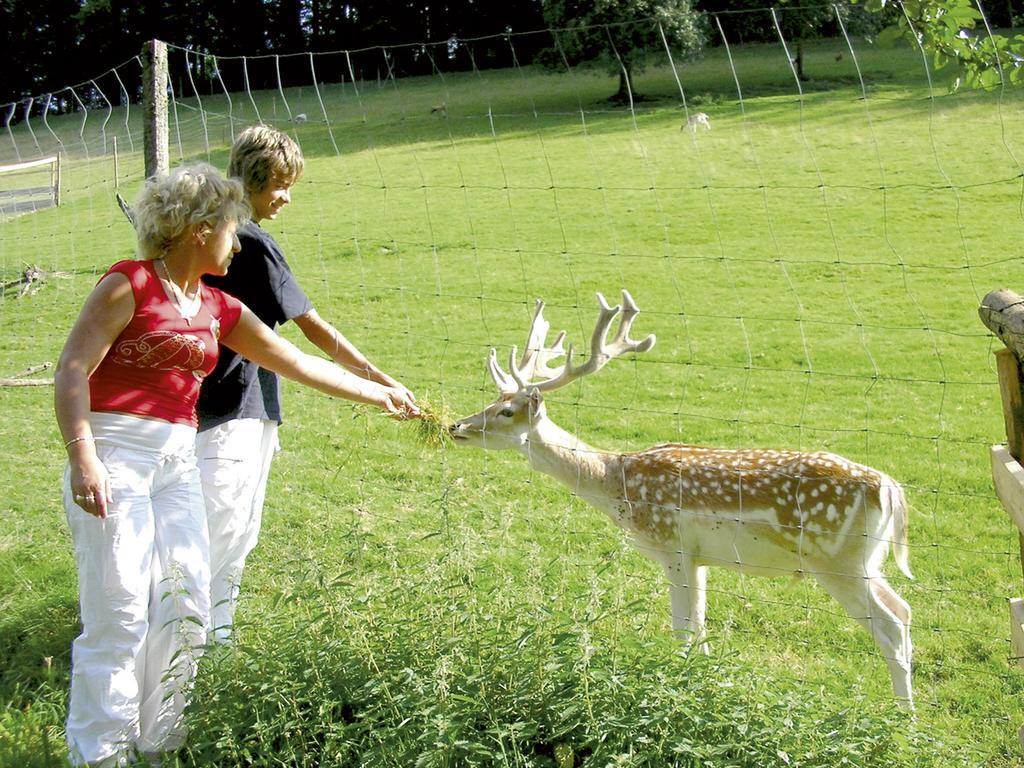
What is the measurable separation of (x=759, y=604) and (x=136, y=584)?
2.88 metres

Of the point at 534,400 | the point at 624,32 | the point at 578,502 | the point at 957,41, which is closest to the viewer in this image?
the point at 957,41

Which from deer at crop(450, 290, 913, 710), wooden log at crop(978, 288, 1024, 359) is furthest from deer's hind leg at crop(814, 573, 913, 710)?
wooden log at crop(978, 288, 1024, 359)

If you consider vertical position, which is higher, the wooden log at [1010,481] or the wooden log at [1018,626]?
the wooden log at [1010,481]

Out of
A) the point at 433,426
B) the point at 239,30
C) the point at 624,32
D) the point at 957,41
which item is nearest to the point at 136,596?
the point at 433,426

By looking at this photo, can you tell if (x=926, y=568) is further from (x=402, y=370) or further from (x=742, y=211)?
(x=742, y=211)

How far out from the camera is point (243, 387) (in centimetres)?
400

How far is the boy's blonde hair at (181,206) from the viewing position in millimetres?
3367

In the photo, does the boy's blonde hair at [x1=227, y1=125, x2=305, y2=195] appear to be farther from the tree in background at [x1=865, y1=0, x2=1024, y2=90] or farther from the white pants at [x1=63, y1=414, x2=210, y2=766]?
the tree in background at [x1=865, y1=0, x2=1024, y2=90]

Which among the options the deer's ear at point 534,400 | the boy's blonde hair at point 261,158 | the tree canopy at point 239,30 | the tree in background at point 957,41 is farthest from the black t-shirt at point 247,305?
the tree canopy at point 239,30

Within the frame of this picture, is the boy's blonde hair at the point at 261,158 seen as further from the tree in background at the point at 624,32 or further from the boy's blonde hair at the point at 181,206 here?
the tree in background at the point at 624,32

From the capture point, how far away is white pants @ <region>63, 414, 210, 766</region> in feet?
10.9

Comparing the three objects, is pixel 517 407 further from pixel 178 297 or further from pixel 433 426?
pixel 178 297

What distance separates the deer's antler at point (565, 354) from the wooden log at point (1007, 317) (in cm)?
208

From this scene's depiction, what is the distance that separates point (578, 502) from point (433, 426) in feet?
5.14
